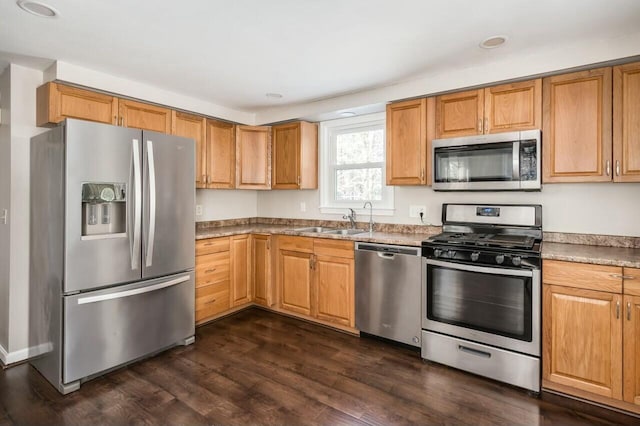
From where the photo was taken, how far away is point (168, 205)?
9.06 ft

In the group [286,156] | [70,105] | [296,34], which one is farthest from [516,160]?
[70,105]

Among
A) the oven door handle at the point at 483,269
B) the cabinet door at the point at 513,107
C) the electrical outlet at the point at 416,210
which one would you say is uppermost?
the cabinet door at the point at 513,107

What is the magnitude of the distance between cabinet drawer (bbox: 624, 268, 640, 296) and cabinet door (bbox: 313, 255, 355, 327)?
6.25ft

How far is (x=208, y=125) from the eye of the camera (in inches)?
148

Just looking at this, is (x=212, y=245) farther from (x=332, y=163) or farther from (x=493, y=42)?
(x=493, y=42)

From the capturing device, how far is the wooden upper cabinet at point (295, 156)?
3.93 meters

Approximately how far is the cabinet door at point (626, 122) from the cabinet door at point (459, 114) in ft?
2.76

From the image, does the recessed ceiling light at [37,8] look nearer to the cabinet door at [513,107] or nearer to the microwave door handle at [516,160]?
the cabinet door at [513,107]

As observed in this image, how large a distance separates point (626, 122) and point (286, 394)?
2902 millimetres

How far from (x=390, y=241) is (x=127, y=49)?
8.26 ft

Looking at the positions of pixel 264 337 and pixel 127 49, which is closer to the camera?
pixel 127 49

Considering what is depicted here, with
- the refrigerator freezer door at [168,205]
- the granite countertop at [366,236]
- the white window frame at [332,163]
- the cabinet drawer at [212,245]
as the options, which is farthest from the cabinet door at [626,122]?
the cabinet drawer at [212,245]

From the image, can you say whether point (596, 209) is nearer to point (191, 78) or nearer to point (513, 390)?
point (513, 390)

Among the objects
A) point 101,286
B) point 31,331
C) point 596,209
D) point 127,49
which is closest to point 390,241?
point 596,209
